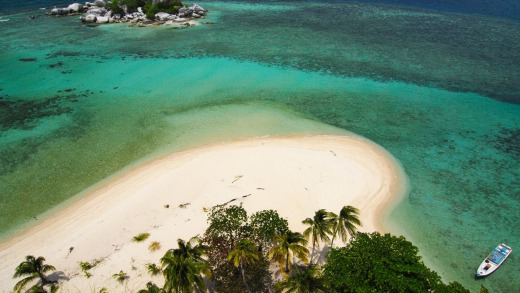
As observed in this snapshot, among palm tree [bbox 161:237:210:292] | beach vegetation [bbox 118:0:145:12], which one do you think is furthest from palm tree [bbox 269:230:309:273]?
beach vegetation [bbox 118:0:145:12]

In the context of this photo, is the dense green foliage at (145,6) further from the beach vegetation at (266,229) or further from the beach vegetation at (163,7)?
the beach vegetation at (266,229)

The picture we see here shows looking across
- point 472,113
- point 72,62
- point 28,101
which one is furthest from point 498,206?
point 72,62

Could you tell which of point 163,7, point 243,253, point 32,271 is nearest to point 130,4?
point 163,7

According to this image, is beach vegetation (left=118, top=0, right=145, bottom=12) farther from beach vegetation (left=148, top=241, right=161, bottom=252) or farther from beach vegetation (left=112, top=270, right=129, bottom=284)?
beach vegetation (left=112, top=270, right=129, bottom=284)

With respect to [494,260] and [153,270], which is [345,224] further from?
[153,270]

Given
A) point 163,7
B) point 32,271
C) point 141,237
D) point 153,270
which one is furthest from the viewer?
point 163,7
